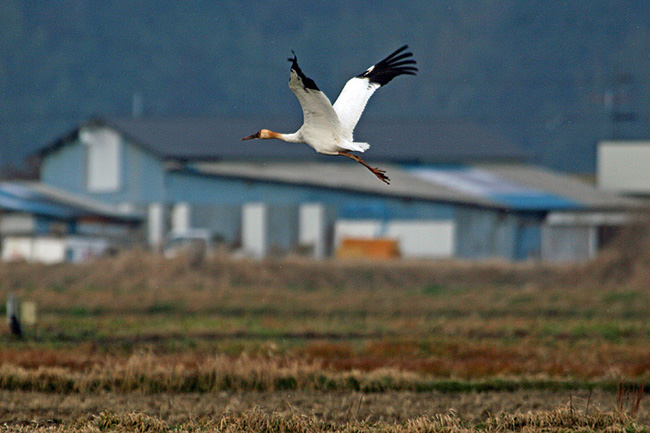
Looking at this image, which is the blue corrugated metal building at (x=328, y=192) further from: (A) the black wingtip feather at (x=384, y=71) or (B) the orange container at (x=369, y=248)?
(A) the black wingtip feather at (x=384, y=71)

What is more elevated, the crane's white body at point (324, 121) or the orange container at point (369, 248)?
the crane's white body at point (324, 121)

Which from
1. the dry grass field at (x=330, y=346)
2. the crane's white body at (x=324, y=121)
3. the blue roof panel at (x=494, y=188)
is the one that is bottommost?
the dry grass field at (x=330, y=346)

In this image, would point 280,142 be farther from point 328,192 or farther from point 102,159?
point 102,159

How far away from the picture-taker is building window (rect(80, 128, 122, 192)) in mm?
50969

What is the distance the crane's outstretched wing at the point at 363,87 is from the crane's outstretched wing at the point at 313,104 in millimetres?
864

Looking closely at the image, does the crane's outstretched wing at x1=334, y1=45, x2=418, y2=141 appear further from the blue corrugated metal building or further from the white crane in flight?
the blue corrugated metal building

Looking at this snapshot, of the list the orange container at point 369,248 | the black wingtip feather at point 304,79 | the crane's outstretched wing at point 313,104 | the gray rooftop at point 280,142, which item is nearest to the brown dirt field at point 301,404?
the crane's outstretched wing at point 313,104

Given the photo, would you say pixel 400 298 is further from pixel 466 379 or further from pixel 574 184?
pixel 574 184

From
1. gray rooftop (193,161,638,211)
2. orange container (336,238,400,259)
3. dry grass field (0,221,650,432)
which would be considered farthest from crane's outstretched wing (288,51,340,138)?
gray rooftop (193,161,638,211)

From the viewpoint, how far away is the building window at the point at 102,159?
50969 mm

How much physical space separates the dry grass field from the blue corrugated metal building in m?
5.53

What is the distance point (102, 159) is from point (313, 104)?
41.3m

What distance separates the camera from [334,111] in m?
11.9

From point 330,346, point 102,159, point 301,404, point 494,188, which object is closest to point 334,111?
point 301,404
